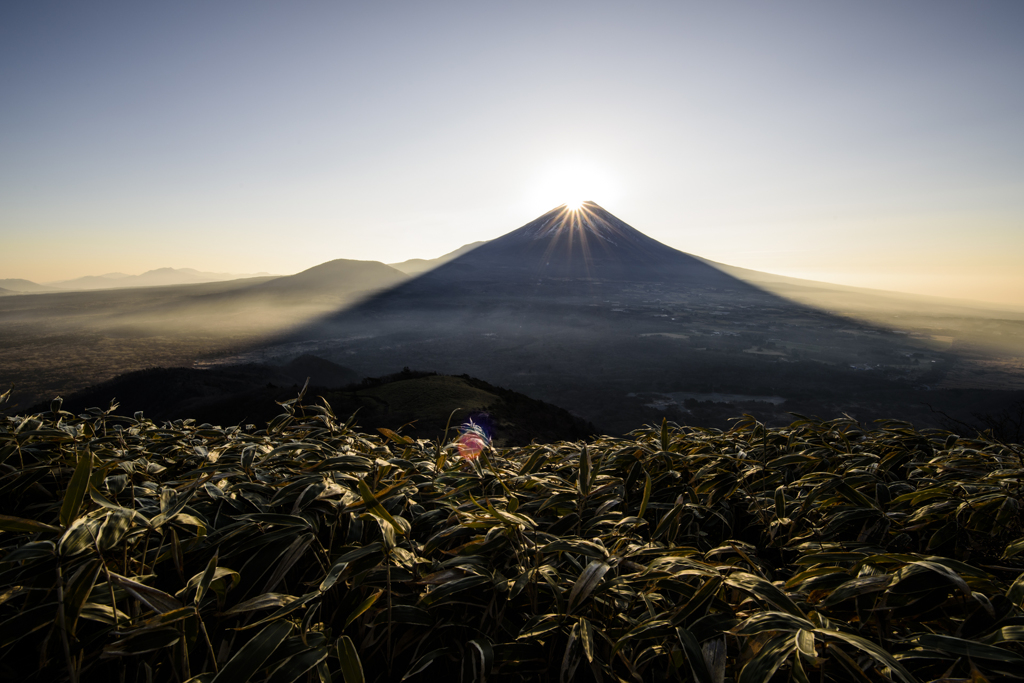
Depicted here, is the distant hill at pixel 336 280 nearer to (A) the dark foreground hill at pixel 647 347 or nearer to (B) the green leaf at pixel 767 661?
(A) the dark foreground hill at pixel 647 347

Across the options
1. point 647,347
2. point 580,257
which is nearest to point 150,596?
point 647,347

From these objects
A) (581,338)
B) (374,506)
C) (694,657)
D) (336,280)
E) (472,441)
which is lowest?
(581,338)

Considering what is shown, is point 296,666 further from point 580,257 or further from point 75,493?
point 580,257

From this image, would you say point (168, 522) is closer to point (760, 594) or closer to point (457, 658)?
point (457, 658)

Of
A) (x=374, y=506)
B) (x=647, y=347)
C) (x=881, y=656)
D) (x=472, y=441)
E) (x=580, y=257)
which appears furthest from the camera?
(x=580, y=257)

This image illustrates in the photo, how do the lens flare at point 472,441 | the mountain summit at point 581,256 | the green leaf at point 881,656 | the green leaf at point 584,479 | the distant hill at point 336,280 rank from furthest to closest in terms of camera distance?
1. the mountain summit at point 581,256
2. the distant hill at point 336,280
3. the lens flare at point 472,441
4. the green leaf at point 584,479
5. the green leaf at point 881,656

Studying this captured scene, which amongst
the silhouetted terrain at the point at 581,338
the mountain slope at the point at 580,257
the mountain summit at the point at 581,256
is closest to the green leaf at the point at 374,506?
the silhouetted terrain at the point at 581,338

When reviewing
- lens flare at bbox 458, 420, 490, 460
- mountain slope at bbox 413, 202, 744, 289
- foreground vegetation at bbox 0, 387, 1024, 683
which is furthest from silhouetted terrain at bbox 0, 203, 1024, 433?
lens flare at bbox 458, 420, 490, 460
